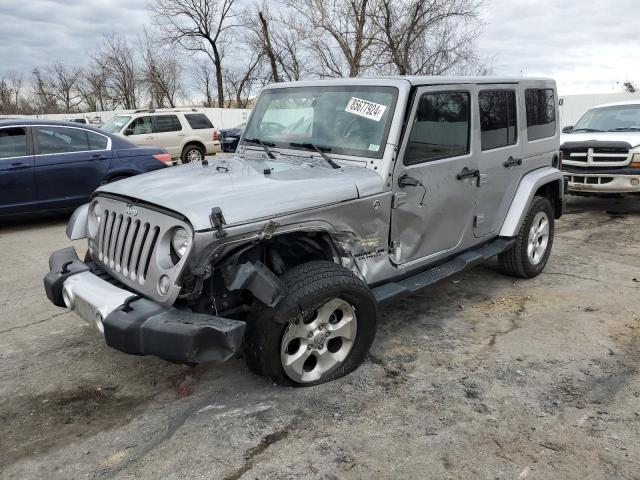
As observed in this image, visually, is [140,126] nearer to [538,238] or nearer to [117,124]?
[117,124]

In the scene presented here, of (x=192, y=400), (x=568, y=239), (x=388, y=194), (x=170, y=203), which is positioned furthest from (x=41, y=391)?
(x=568, y=239)

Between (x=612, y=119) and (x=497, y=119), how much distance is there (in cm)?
629

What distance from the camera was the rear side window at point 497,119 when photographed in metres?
4.38

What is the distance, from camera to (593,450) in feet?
8.85

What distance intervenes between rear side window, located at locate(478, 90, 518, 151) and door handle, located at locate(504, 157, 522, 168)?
0.14 metres

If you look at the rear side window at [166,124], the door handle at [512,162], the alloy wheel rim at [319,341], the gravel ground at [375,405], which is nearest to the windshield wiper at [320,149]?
the alloy wheel rim at [319,341]

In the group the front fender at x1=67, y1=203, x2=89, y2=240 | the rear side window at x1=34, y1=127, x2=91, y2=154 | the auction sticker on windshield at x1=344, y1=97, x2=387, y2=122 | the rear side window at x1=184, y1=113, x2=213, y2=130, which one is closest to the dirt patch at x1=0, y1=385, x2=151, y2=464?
the front fender at x1=67, y1=203, x2=89, y2=240

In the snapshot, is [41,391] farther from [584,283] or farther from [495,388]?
[584,283]

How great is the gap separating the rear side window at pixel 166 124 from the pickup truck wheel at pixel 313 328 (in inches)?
525

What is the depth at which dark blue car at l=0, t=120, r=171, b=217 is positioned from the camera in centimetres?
743

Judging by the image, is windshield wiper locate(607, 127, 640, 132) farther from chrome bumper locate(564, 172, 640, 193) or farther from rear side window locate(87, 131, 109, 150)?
rear side window locate(87, 131, 109, 150)

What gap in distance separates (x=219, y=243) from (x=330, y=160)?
4.00 feet

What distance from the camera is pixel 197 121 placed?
16.2m

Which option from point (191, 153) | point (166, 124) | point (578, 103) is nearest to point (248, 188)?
point (166, 124)
